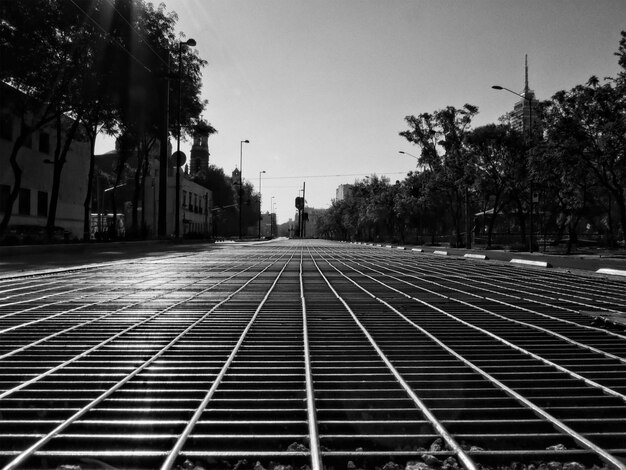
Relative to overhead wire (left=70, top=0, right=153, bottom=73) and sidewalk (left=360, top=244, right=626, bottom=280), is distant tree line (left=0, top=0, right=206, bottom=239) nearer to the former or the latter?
overhead wire (left=70, top=0, right=153, bottom=73)

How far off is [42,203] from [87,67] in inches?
548

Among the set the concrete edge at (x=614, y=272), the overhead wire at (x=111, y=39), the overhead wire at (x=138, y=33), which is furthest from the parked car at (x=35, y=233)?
the concrete edge at (x=614, y=272)

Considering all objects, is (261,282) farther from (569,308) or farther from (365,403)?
(365,403)

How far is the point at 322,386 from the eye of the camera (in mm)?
3291

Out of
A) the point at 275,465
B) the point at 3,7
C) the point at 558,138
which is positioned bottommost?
the point at 275,465

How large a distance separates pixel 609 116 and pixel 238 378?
86.2 ft

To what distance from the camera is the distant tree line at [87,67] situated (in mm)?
25656

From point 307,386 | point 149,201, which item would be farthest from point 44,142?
point 307,386

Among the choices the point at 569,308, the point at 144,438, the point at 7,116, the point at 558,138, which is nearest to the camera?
the point at 144,438

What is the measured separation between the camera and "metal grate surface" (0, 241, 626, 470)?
2.34 m

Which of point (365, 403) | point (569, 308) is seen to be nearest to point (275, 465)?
point (365, 403)

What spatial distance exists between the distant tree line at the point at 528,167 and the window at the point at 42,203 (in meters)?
27.7

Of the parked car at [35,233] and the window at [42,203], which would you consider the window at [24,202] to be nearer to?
the window at [42,203]

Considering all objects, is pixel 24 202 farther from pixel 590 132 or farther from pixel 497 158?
pixel 590 132
